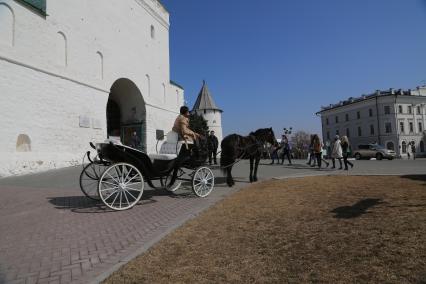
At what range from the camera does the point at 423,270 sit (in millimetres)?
3076

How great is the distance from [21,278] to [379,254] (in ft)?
12.8

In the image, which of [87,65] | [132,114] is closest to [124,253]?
[87,65]

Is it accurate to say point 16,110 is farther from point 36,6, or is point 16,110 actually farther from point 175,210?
point 175,210

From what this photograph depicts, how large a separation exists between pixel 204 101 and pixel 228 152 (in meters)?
48.0

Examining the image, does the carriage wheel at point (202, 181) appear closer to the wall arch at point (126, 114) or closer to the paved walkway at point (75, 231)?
the paved walkway at point (75, 231)

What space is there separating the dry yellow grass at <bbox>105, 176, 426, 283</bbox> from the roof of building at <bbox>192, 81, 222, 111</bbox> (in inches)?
2009

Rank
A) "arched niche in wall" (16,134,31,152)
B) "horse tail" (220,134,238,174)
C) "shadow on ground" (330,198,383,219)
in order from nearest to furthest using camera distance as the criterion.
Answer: "shadow on ground" (330,198,383,219) < "horse tail" (220,134,238,174) < "arched niche in wall" (16,134,31,152)

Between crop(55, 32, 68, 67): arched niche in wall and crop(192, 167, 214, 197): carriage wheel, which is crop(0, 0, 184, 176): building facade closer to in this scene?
crop(55, 32, 68, 67): arched niche in wall

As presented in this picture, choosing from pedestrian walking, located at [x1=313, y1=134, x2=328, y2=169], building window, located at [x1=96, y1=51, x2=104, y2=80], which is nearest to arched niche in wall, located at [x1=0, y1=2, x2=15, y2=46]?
building window, located at [x1=96, y1=51, x2=104, y2=80]

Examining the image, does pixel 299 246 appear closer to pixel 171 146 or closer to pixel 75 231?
pixel 75 231

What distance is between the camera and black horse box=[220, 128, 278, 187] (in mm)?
10481

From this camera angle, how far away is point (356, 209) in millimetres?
5719

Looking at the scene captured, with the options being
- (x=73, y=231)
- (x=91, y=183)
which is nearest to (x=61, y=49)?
(x=91, y=183)

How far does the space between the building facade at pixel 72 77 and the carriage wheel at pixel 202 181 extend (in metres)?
9.51
